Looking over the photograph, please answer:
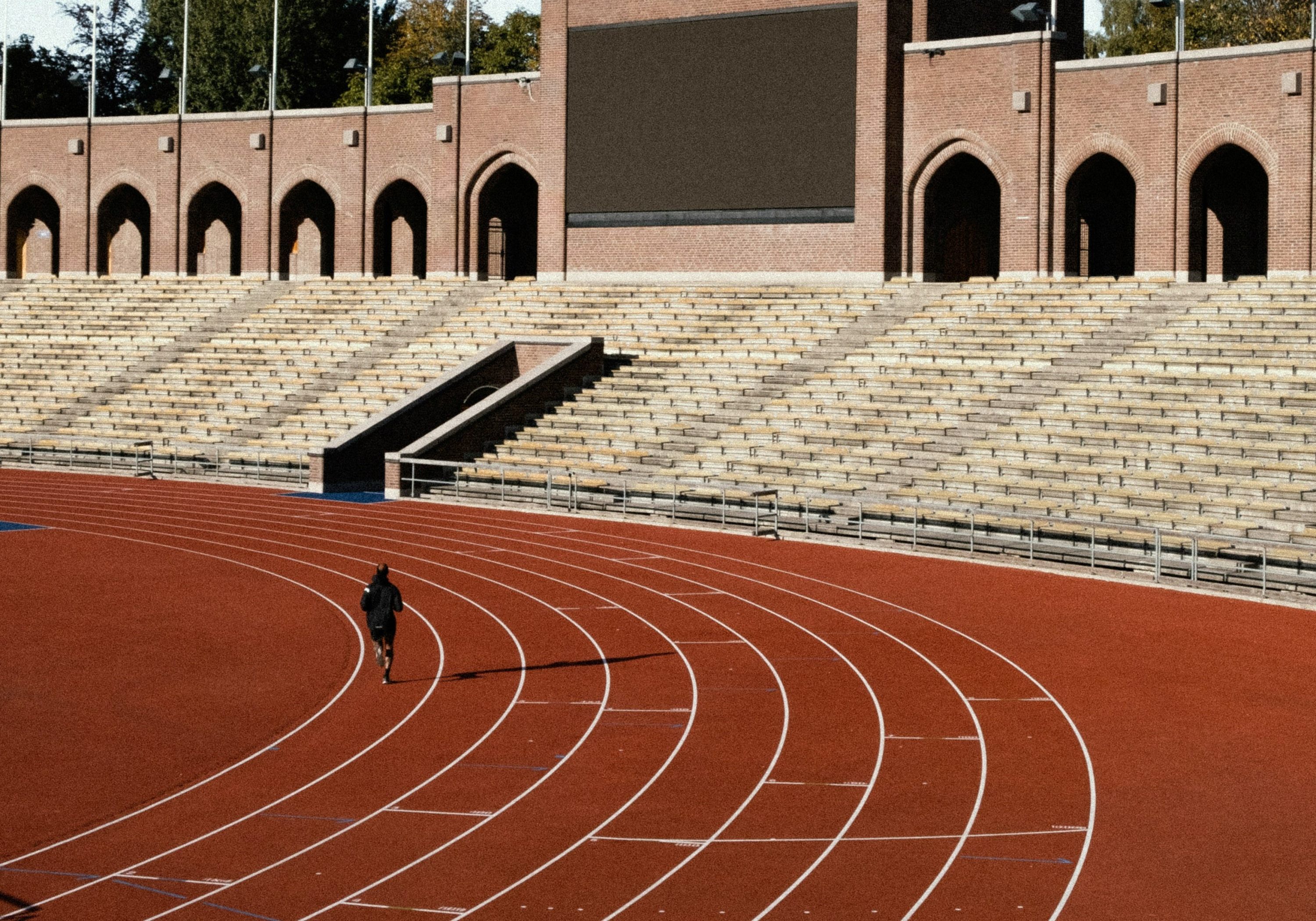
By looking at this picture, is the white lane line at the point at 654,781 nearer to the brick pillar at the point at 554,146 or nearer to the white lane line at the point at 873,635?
the white lane line at the point at 873,635

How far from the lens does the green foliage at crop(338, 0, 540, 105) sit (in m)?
74.5

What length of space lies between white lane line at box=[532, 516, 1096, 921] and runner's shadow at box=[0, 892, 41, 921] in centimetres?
567

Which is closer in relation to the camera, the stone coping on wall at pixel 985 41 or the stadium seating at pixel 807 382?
the stadium seating at pixel 807 382

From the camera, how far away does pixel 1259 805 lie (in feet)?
43.3

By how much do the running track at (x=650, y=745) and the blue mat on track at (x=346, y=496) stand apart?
8130 millimetres

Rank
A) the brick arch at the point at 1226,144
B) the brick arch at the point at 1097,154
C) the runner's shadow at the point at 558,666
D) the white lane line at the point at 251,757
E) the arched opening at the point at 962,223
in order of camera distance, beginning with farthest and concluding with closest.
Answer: the arched opening at the point at 962,223
the brick arch at the point at 1097,154
the brick arch at the point at 1226,144
the runner's shadow at the point at 558,666
the white lane line at the point at 251,757

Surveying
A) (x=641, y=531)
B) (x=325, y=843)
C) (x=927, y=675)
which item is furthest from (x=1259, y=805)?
(x=641, y=531)

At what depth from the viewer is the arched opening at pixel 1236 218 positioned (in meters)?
40.0

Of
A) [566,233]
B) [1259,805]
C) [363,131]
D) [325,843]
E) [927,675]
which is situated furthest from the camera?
[363,131]

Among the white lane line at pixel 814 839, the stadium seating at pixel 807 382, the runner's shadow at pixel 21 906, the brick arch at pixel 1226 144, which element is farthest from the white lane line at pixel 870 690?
the brick arch at pixel 1226 144

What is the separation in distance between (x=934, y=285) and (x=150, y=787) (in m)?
29.5

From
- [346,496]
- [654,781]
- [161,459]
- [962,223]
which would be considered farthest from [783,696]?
[962,223]

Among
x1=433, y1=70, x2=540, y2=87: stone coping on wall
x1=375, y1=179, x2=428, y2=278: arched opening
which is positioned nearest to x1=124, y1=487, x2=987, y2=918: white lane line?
x1=433, y1=70, x2=540, y2=87: stone coping on wall

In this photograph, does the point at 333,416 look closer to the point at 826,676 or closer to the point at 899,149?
the point at 899,149
